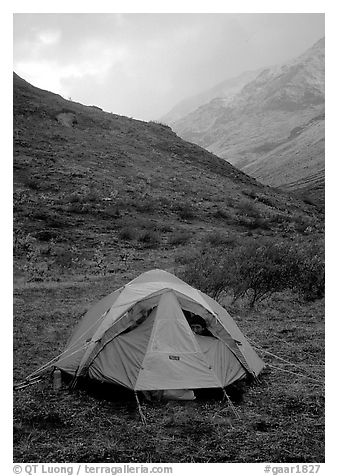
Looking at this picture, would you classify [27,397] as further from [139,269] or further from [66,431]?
[139,269]

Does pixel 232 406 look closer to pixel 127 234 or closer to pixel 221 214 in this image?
Result: pixel 127 234

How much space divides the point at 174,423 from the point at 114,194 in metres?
24.0

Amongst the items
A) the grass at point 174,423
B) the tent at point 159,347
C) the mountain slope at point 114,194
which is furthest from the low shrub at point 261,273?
the tent at point 159,347

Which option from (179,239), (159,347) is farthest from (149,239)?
(159,347)

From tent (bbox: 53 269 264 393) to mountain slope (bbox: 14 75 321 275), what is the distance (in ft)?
33.6

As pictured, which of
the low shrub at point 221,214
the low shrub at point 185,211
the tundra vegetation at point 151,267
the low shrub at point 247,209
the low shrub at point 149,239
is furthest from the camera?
the low shrub at point 247,209

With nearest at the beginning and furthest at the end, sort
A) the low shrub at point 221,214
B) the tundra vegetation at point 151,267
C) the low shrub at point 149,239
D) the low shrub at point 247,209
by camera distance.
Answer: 1. the tundra vegetation at point 151,267
2. the low shrub at point 149,239
3. the low shrub at point 221,214
4. the low shrub at point 247,209

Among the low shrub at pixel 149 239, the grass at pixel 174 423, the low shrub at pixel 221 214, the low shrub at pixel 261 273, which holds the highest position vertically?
the low shrub at pixel 221 214

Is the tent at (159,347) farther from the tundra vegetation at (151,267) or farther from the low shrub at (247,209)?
the low shrub at (247,209)

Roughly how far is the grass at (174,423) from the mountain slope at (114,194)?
424 inches

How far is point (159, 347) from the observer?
7141mm

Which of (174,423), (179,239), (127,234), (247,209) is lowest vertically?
(174,423)

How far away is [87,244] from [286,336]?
511 inches

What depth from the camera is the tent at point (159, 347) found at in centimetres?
696
